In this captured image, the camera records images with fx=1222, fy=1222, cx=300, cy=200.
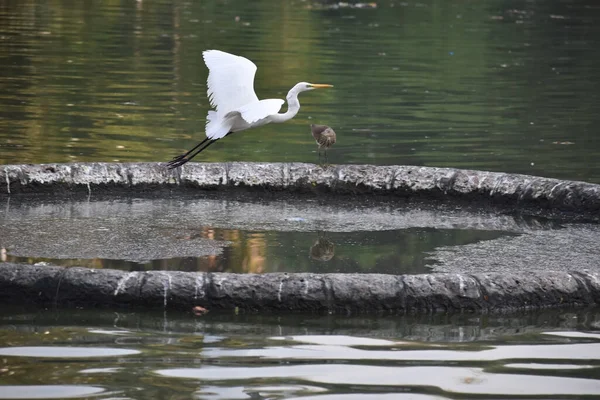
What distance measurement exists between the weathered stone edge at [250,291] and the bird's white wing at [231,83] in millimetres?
2452

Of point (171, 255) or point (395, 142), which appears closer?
point (171, 255)

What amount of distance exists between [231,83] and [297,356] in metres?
3.54

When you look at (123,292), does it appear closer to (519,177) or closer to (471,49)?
(519,177)

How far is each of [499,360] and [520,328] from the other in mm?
721

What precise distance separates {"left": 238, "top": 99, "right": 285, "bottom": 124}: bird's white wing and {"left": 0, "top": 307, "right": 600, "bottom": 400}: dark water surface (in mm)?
2229

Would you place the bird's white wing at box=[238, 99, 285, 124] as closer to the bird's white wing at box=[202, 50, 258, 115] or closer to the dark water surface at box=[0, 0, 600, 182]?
the bird's white wing at box=[202, 50, 258, 115]

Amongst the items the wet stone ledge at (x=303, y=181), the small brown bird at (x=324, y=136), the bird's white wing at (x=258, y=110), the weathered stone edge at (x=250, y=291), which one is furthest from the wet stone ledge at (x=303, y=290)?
the small brown bird at (x=324, y=136)

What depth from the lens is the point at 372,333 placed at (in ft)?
21.4

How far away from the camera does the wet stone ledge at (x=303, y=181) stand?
998cm

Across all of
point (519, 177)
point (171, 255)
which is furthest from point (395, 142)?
point (171, 255)

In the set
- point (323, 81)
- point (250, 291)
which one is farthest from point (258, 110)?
point (323, 81)

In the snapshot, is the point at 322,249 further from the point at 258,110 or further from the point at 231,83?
the point at 231,83

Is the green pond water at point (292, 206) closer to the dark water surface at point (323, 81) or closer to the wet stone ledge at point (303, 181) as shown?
the dark water surface at point (323, 81)

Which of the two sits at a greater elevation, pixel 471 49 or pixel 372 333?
pixel 471 49
